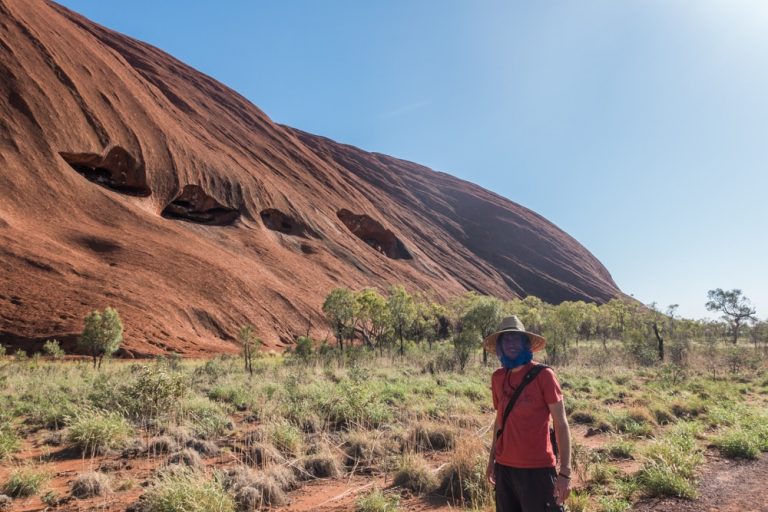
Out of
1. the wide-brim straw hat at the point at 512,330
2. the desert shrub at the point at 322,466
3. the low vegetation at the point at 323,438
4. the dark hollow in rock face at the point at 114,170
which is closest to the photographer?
the wide-brim straw hat at the point at 512,330

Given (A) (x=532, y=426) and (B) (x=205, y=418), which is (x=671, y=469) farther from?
(B) (x=205, y=418)

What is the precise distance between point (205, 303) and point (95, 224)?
10.0 m

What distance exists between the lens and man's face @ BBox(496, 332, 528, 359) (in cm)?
301

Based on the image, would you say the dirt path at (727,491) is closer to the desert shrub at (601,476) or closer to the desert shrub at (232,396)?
the desert shrub at (601,476)

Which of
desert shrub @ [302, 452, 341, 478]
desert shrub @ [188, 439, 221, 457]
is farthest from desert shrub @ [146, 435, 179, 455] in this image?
desert shrub @ [302, 452, 341, 478]

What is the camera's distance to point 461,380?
14.7 m

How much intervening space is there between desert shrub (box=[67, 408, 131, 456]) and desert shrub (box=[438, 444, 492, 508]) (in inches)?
188

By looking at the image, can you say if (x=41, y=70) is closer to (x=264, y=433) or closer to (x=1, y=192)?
(x=1, y=192)

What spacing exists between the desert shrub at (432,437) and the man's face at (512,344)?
161 inches

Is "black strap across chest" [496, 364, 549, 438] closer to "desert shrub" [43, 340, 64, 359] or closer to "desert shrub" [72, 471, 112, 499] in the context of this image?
"desert shrub" [72, 471, 112, 499]

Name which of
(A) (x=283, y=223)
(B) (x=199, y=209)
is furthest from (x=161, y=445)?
(A) (x=283, y=223)

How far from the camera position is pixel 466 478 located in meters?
5.05

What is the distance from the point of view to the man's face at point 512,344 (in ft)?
9.87

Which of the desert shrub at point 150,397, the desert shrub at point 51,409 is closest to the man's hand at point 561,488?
the desert shrub at point 150,397
